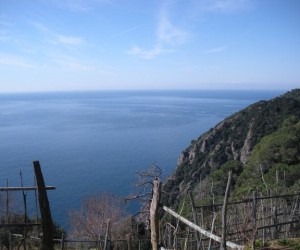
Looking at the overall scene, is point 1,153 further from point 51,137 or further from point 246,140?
point 246,140

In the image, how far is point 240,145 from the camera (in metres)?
28.4

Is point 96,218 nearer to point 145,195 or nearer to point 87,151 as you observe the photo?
point 145,195

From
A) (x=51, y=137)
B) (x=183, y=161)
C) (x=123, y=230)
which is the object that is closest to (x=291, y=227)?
(x=123, y=230)

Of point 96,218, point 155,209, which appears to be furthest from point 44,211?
point 96,218

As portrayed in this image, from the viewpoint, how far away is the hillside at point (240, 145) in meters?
20.7

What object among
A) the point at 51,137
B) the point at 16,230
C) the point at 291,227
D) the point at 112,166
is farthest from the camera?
the point at 51,137

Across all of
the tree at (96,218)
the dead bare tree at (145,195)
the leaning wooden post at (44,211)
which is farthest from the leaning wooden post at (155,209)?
the tree at (96,218)

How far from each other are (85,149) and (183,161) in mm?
16452

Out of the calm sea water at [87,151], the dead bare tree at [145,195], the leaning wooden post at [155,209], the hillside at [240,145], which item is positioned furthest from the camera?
the calm sea water at [87,151]

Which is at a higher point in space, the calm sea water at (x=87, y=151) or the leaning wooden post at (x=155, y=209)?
the leaning wooden post at (x=155, y=209)

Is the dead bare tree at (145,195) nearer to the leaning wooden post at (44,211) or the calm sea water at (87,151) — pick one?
the leaning wooden post at (44,211)

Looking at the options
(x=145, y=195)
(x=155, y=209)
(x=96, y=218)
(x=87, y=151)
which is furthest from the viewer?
A: (x=87, y=151)

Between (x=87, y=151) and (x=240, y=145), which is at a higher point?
(x=240, y=145)

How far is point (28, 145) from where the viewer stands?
1726 inches
